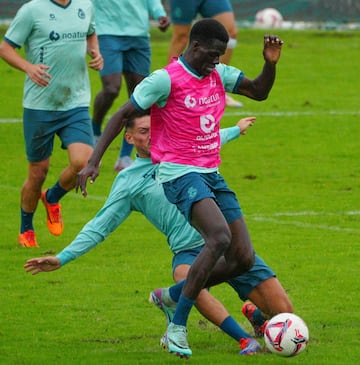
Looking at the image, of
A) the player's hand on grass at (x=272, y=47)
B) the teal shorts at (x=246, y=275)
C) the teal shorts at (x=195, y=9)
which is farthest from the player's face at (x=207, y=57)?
the teal shorts at (x=195, y=9)

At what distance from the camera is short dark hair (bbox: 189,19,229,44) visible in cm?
801

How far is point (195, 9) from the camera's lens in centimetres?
1805

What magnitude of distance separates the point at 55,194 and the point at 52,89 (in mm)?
983

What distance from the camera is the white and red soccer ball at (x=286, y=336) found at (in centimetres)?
770

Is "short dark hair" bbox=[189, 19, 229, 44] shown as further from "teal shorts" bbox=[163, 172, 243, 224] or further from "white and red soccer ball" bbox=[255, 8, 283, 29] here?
"white and red soccer ball" bbox=[255, 8, 283, 29]

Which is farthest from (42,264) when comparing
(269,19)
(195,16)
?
(269,19)

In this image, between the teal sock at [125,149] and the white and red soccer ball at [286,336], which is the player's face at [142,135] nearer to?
the white and red soccer ball at [286,336]

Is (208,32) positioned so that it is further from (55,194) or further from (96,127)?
(96,127)

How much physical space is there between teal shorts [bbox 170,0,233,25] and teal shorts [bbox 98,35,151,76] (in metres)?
2.25

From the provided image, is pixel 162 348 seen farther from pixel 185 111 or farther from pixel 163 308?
pixel 185 111

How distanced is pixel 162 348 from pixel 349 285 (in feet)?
7.60

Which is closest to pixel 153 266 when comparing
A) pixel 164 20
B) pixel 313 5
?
pixel 164 20

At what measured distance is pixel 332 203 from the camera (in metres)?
13.8

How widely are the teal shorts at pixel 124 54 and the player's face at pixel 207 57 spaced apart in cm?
737
